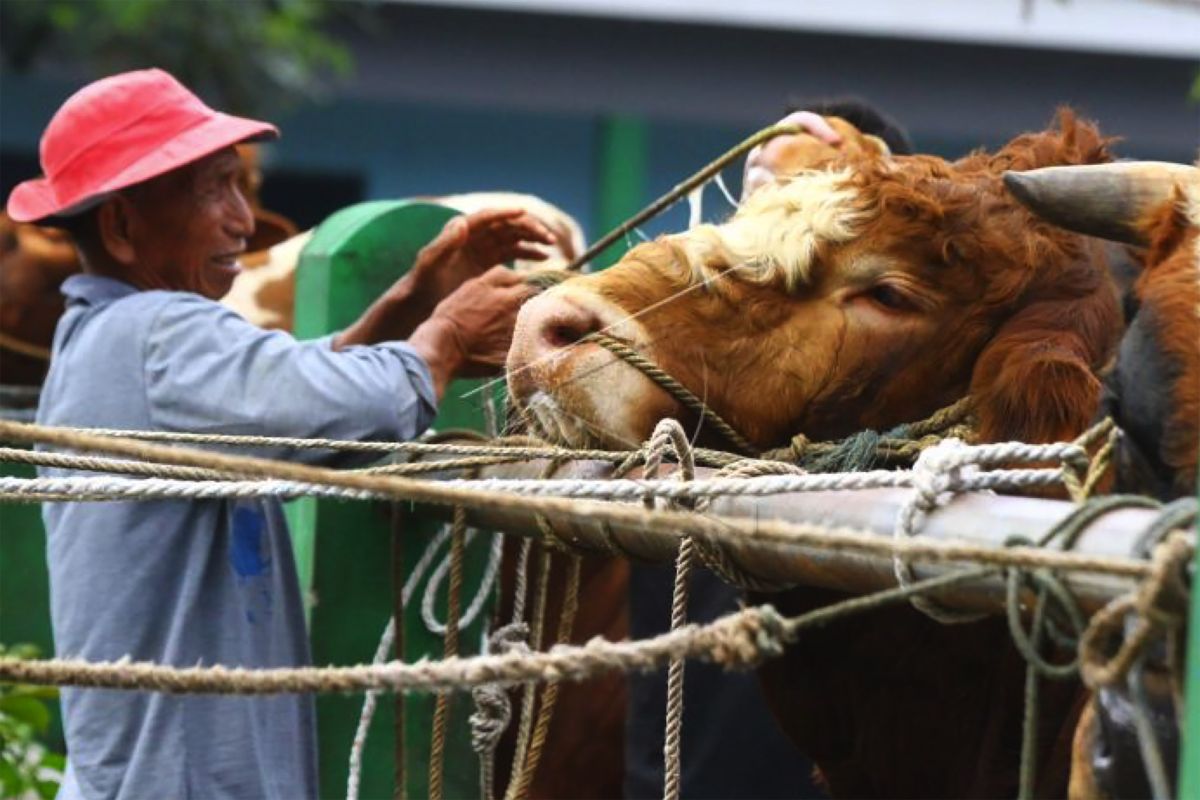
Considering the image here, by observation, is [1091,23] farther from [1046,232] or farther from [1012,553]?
[1012,553]

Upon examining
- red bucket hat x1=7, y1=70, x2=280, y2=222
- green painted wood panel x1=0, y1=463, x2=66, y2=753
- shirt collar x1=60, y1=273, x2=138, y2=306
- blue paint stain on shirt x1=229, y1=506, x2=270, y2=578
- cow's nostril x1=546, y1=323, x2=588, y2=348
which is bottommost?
green painted wood panel x1=0, y1=463, x2=66, y2=753

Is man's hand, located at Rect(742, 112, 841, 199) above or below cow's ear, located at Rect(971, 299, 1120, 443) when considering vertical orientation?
above

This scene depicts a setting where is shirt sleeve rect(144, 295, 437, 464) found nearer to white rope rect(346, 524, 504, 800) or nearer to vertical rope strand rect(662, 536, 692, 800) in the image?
white rope rect(346, 524, 504, 800)

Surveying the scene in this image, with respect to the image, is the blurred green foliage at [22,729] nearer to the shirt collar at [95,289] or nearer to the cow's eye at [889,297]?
the shirt collar at [95,289]

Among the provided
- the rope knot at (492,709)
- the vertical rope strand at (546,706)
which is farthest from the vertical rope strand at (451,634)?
the vertical rope strand at (546,706)

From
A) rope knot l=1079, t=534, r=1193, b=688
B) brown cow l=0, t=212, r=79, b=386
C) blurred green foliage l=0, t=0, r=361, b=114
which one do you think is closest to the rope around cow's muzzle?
rope knot l=1079, t=534, r=1193, b=688

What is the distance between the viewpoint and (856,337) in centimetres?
344

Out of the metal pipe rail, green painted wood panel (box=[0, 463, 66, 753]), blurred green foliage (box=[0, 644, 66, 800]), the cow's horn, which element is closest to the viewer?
the metal pipe rail

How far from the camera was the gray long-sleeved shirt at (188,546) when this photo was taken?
3701mm

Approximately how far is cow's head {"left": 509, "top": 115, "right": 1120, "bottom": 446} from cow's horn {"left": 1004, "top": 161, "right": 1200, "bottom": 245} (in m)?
0.46

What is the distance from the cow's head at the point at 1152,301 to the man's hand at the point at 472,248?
1.45 m

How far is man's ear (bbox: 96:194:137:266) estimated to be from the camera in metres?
4.05

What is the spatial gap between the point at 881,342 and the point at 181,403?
47.5 inches

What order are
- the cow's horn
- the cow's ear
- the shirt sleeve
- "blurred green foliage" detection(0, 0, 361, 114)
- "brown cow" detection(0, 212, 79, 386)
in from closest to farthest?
the cow's horn, the cow's ear, the shirt sleeve, "brown cow" detection(0, 212, 79, 386), "blurred green foliage" detection(0, 0, 361, 114)
